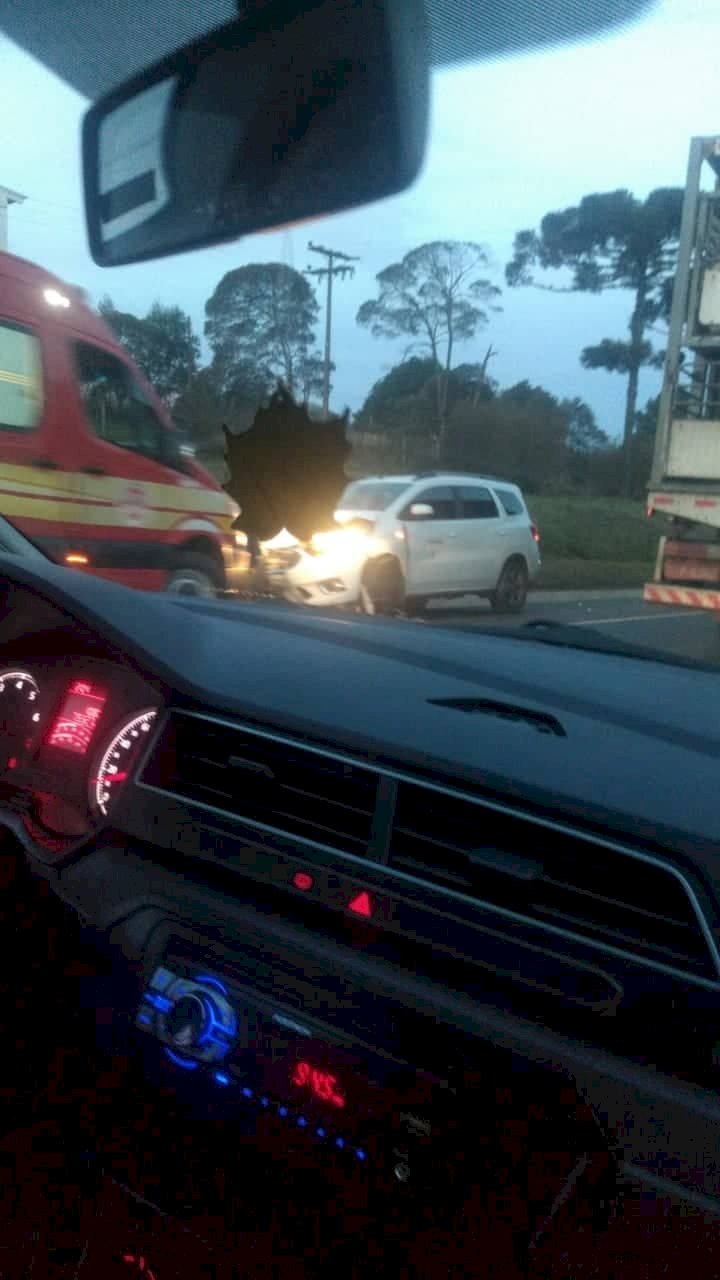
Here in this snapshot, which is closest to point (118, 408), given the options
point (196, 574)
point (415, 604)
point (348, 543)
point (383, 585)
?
point (196, 574)

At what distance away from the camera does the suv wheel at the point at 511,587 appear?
45.0 ft

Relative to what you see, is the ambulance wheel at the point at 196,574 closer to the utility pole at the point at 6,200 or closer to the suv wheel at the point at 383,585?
the suv wheel at the point at 383,585

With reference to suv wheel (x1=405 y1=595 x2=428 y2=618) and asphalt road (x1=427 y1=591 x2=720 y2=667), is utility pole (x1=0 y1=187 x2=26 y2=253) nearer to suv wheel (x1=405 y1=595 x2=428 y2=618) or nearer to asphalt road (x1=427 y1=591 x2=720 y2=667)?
suv wheel (x1=405 y1=595 x2=428 y2=618)

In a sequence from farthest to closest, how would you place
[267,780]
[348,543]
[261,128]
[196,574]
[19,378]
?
[348,543] < [196,574] < [19,378] < [261,128] < [267,780]

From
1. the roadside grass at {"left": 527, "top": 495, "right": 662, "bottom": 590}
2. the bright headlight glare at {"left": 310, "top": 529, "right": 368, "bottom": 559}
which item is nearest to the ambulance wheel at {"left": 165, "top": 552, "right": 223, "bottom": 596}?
the bright headlight glare at {"left": 310, "top": 529, "right": 368, "bottom": 559}

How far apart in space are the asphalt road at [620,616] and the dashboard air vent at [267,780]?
9.75 meters

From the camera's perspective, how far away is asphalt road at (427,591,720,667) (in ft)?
43.3

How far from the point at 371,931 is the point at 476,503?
11901mm

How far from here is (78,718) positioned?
264 centimetres

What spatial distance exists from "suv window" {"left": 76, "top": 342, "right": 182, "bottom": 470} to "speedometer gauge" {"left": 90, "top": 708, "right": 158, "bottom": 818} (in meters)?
6.21

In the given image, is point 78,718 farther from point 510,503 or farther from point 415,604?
point 510,503

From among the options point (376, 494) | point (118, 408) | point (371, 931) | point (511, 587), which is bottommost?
point (511, 587)

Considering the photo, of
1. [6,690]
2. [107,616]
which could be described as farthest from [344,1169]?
[6,690]

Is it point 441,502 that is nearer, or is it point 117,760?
point 117,760
